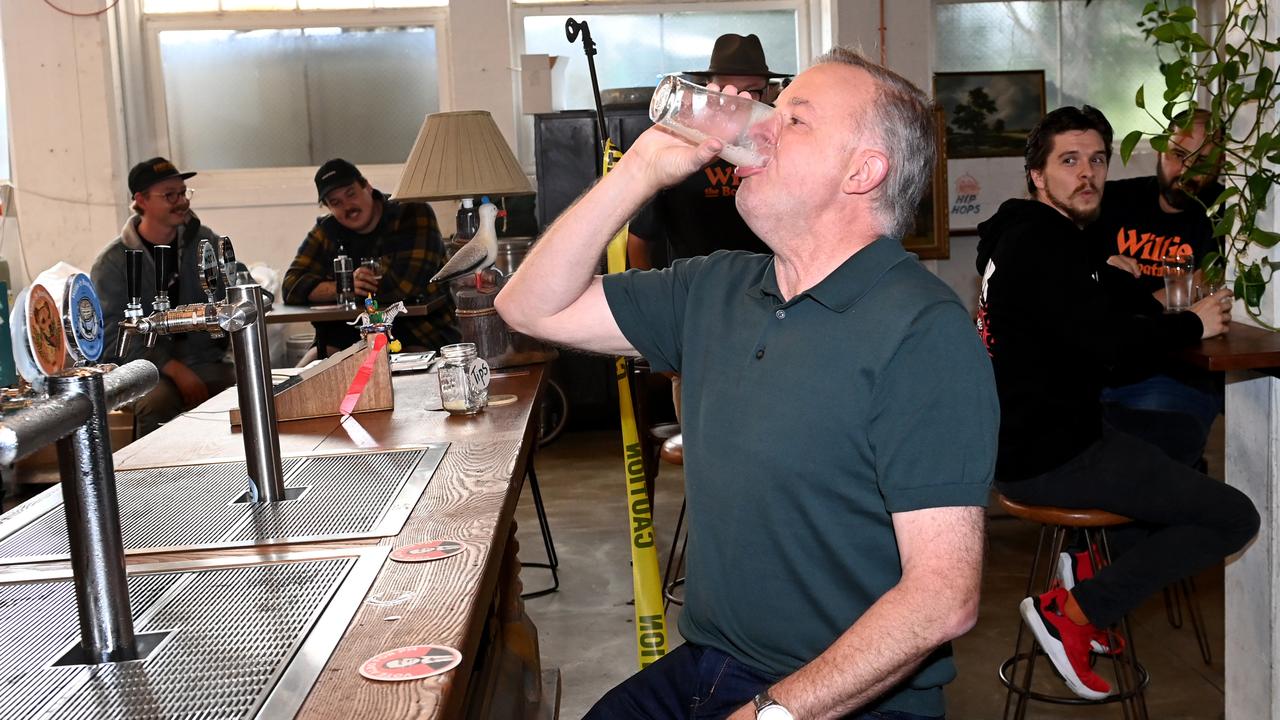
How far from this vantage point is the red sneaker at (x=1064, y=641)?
9.32ft

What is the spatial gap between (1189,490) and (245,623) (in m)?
2.18

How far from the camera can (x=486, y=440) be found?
83.8 inches

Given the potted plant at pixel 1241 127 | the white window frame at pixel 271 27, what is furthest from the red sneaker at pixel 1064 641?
the white window frame at pixel 271 27

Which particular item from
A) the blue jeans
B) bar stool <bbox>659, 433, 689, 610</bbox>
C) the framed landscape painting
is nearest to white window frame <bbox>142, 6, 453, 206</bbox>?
the framed landscape painting

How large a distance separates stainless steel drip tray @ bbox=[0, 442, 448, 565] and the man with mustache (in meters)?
3.06

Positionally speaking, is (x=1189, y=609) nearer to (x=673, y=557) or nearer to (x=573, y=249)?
(x=673, y=557)

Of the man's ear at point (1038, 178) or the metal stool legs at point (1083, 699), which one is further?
the man's ear at point (1038, 178)

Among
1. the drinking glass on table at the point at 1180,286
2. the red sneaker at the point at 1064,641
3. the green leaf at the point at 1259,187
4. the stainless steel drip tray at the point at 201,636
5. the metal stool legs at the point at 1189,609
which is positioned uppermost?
the green leaf at the point at 1259,187

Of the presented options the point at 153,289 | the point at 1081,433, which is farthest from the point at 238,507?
the point at 153,289

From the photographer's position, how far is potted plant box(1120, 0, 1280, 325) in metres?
2.49

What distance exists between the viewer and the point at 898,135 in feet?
4.94

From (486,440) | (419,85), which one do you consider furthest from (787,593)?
(419,85)

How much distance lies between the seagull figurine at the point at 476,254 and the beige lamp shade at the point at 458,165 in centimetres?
177

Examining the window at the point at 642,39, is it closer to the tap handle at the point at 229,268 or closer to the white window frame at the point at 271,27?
the white window frame at the point at 271,27
